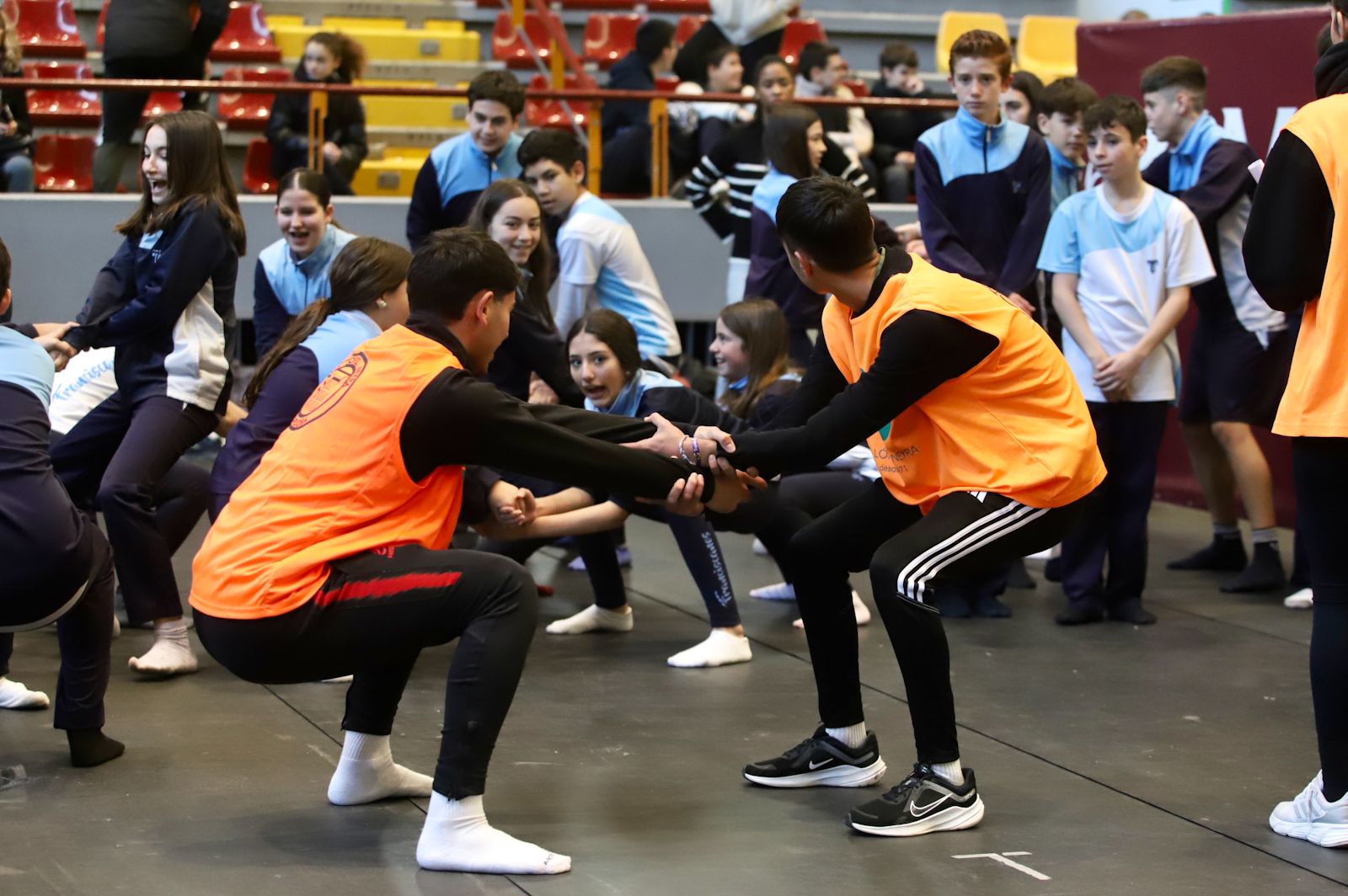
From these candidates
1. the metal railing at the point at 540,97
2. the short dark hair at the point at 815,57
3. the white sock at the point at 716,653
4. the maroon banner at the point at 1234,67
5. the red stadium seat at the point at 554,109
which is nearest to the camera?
the white sock at the point at 716,653

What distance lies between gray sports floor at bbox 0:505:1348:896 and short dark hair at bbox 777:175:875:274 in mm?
1255

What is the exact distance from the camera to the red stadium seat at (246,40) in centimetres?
1168

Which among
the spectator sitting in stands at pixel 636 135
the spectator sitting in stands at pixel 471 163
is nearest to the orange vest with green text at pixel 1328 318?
the spectator sitting in stands at pixel 471 163

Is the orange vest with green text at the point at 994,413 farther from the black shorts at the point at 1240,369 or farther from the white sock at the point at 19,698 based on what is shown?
the black shorts at the point at 1240,369

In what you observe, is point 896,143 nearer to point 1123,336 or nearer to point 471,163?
point 471,163

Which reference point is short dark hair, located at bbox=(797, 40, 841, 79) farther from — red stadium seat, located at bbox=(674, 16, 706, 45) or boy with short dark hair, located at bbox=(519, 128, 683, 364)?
boy with short dark hair, located at bbox=(519, 128, 683, 364)

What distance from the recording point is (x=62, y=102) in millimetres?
10641

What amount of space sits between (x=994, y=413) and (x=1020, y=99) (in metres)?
4.02

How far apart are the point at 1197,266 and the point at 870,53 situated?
8538 millimetres

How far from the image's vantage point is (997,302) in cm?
380

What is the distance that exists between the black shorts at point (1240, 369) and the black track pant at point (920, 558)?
2786mm

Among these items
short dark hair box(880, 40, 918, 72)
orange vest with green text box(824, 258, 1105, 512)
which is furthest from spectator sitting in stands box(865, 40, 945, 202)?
orange vest with green text box(824, 258, 1105, 512)

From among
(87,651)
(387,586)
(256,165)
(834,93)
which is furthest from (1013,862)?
(256,165)

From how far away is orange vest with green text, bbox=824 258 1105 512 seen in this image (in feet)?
12.2
